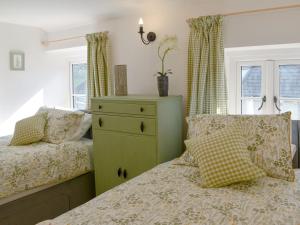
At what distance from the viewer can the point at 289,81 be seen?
2.49 m

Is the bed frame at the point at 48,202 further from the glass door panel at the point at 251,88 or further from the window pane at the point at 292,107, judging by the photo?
the window pane at the point at 292,107

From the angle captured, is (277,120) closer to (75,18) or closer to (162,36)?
(162,36)

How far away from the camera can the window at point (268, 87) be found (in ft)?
8.14

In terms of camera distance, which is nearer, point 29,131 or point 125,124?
point 125,124

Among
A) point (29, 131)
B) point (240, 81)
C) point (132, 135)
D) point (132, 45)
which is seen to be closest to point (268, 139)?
point (240, 81)

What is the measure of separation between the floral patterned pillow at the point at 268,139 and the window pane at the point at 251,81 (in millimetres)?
744

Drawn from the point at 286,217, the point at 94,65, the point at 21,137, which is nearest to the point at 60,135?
the point at 21,137

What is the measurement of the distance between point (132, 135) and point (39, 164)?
0.83 metres

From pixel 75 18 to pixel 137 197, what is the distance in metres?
2.40

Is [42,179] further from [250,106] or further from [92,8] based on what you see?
[250,106]

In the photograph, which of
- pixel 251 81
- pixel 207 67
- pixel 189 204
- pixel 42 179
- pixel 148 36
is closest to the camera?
pixel 189 204

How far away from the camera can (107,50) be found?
323 centimetres

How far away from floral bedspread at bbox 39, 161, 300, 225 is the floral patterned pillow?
0.26 ft

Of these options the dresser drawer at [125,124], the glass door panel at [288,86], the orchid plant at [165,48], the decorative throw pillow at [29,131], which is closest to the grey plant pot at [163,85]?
the orchid plant at [165,48]
